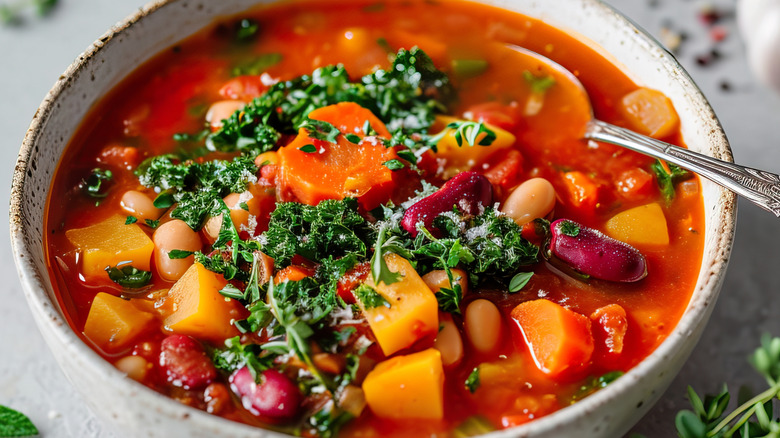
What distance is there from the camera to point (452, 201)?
7.98 ft

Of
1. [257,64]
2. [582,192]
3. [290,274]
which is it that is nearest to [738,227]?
[582,192]

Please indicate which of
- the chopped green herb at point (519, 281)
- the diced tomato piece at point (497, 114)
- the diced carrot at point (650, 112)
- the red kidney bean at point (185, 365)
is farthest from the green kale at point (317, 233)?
the diced carrot at point (650, 112)

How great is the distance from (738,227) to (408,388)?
1.81 metres

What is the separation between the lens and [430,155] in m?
2.78

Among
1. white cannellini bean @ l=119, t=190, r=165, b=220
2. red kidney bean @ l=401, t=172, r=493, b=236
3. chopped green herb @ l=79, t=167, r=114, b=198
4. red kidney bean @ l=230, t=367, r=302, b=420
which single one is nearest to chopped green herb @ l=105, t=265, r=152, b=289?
white cannellini bean @ l=119, t=190, r=165, b=220

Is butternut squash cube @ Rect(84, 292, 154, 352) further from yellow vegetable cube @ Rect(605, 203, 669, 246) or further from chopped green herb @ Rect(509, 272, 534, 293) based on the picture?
yellow vegetable cube @ Rect(605, 203, 669, 246)

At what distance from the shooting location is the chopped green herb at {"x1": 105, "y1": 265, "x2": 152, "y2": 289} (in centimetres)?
242

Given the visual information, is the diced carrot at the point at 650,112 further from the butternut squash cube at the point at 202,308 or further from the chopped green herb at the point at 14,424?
the chopped green herb at the point at 14,424

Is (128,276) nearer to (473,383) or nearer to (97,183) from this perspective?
(97,183)

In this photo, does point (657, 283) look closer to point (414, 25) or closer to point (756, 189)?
point (756, 189)

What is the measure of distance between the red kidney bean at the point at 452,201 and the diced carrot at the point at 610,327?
0.51m

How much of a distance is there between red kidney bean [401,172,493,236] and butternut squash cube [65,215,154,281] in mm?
862

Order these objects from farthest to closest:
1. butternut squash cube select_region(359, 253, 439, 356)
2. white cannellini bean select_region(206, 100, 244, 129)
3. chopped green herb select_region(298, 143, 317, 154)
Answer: white cannellini bean select_region(206, 100, 244, 129)
chopped green herb select_region(298, 143, 317, 154)
butternut squash cube select_region(359, 253, 439, 356)

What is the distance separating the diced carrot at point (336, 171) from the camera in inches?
102
